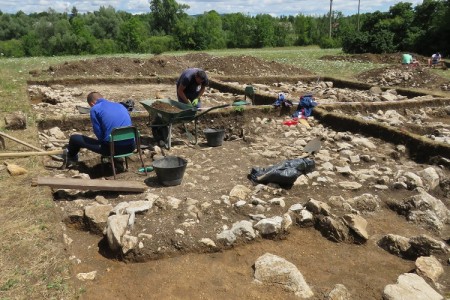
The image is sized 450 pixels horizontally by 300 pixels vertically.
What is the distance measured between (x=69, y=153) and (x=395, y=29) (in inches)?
1226

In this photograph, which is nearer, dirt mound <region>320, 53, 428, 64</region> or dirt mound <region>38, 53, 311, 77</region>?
dirt mound <region>38, 53, 311, 77</region>

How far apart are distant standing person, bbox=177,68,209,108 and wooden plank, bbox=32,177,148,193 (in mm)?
2814

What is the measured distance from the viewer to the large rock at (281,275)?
338cm

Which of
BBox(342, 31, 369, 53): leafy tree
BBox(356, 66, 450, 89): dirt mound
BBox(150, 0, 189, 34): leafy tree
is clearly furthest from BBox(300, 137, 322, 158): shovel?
BBox(150, 0, 189, 34): leafy tree

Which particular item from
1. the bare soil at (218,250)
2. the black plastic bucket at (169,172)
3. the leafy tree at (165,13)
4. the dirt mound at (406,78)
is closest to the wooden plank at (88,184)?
the bare soil at (218,250)

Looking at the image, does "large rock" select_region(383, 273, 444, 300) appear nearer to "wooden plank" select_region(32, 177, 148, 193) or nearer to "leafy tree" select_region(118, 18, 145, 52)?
"wooden plank" select_region(32, 177, 148, 193)

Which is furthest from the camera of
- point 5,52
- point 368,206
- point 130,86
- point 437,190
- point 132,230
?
point 5,52

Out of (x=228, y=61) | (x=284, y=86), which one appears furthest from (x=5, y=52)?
(x=284, y=86)

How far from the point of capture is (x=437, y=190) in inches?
214

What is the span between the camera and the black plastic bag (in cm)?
506

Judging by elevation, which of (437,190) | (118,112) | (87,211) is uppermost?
(118,112)

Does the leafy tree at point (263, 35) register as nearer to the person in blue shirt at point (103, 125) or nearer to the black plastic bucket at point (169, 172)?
the person in blue shirt at point (103, 125)

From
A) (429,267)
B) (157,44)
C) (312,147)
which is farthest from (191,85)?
(157,44)

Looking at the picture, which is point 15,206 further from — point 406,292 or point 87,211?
point 406,292
